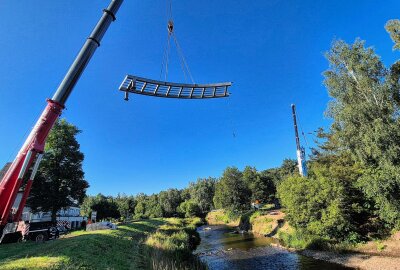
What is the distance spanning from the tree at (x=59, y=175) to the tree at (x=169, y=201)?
7605 centimetres

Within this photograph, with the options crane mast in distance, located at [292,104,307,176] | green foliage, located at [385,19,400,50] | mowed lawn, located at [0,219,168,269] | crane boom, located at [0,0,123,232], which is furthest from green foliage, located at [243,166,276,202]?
crane boom, located at [0,0,123,232]

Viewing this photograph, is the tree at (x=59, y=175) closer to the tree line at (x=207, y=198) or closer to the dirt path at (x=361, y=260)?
the dirt path at (x=361, y=260)

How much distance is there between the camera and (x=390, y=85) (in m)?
23.5

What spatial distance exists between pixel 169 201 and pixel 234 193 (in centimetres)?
4708

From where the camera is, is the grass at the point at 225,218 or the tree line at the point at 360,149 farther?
the grass at the point at 225,218

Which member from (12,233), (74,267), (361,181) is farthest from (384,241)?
(12,233)

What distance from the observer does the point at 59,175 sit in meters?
35.3

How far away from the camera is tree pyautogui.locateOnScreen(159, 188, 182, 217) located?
110131 millimetres

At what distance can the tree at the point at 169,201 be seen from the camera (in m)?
110

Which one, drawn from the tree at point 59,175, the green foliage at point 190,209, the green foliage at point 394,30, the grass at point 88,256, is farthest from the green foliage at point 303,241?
the green foliage at point 190,209

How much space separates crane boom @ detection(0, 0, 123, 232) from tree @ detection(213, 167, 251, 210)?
65660mm

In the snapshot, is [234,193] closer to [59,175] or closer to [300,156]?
[300,156]

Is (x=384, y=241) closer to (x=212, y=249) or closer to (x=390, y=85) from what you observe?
(x=390, y=85)

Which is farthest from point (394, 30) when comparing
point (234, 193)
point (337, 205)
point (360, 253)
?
point (234, 193)
